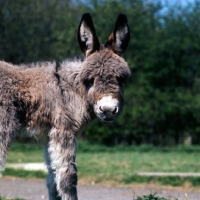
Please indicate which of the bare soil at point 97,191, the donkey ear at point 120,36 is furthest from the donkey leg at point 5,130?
the bare soil at point 97,191

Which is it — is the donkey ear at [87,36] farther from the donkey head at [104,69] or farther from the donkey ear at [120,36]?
the donkey ear at [120,36]

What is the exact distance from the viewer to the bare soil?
10.0 meters

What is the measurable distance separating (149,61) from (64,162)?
1029 inches

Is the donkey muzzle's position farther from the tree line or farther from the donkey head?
the tree line

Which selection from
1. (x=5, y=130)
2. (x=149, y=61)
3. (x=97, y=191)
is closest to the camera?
(x=5, y=130)

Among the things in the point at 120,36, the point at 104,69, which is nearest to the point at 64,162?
the point at 104,69

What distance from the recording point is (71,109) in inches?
229

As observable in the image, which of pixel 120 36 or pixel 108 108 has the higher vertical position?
pixel 120 36

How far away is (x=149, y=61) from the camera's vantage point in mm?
31375

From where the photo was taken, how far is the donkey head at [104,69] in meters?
5.43

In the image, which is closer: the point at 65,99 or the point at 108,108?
the point at 108,108

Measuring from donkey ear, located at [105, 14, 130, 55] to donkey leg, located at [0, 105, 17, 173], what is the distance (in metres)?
1.34

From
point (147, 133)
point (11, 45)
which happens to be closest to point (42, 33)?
point (11, 45)

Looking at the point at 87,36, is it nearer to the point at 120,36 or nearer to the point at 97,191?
the point at 120,36
